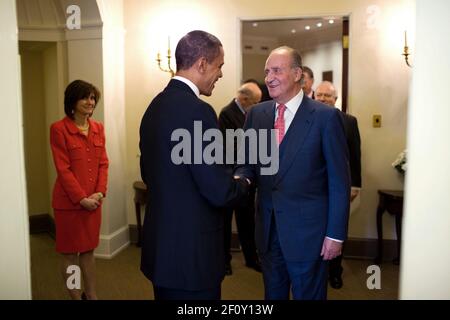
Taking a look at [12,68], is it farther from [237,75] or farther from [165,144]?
[237,75]

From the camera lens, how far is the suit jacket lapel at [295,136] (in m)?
1.83

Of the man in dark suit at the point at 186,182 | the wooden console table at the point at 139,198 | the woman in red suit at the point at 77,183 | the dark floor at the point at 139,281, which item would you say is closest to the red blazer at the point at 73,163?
the woman in red suit at the point at 77,183

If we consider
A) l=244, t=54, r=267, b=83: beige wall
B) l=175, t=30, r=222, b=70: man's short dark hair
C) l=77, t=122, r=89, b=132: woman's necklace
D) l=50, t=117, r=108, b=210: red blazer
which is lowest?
l=50, t=117, r=108, b=210: red blazer

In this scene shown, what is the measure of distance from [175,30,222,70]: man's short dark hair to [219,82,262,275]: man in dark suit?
1.90 meters

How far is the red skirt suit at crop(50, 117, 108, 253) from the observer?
2578 millimetres

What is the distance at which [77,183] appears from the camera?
8.54 ft

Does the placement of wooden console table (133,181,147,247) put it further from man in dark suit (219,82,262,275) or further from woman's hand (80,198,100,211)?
woman's hand (80,198,100,211)

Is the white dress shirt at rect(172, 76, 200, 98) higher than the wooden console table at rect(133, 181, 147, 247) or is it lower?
higher

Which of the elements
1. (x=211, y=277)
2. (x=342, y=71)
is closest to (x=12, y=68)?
(x=211, y=277)

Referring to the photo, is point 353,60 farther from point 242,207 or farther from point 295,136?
point 295,136

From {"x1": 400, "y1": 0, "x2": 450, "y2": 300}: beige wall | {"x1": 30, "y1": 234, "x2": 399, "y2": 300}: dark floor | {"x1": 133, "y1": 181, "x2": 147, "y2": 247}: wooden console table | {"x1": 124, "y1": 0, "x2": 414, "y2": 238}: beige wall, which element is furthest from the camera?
{"x1": 133, "y1": 181, "x2": 147, "y2": 247}: wooden console table

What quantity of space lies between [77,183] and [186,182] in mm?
1270

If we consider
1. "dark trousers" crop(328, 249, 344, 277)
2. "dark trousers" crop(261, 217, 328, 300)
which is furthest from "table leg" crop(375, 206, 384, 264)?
"dark trousers" crop(261, 217, 328, 300)

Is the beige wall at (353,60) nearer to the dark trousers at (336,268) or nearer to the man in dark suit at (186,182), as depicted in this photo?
the dark trousers at (336,268)
